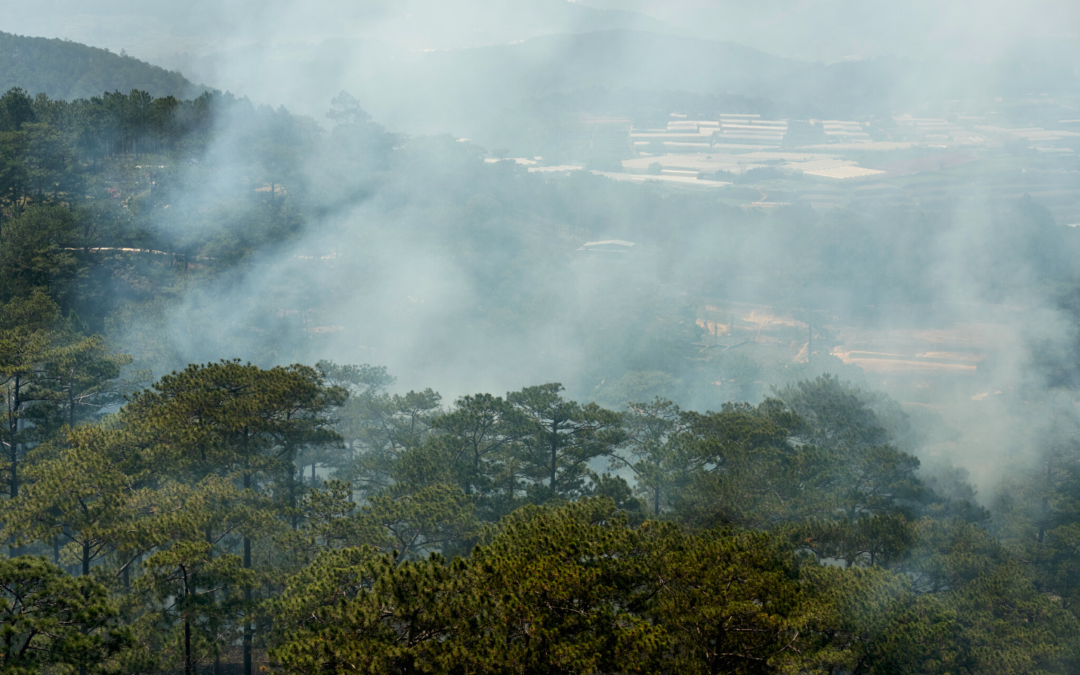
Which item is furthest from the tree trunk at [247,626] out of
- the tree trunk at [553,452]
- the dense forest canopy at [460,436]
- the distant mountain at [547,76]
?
the distant mountain at [547,76]

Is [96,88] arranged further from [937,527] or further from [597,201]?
[937,527]

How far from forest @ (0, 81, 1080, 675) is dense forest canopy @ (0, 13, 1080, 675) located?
0.11 meters

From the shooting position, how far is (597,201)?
87.4 meters

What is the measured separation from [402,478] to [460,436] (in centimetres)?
349

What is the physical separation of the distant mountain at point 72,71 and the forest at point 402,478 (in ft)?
135

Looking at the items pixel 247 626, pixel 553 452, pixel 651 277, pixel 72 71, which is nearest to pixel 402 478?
pixel 553 452

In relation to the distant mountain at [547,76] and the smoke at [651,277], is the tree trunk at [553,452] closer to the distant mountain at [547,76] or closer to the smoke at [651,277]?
the smoke at [651,277]

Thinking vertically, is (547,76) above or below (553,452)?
above

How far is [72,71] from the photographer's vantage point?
95312 mm

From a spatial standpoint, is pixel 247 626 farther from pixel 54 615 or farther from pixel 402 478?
pixel 402 478

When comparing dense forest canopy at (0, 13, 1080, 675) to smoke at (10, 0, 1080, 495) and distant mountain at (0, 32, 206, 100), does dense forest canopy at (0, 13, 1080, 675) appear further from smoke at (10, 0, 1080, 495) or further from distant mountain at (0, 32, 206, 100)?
distant mountain at (0, 32, 206, 100)

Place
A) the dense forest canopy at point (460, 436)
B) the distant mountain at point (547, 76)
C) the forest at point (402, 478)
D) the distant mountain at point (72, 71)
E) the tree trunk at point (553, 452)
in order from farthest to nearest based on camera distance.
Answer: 1. the distant mountain at point (547, 76)
2. the distant mountain at point (72, 71)
3. the tree trunk at point (553, 452)
4. the dense forest canopy at point (460, 436)
5. the forest at point (402, 478)

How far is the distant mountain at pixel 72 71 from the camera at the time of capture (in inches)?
3622

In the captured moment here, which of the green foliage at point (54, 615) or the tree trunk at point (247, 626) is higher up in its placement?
the green foliage at point (54, 615)
